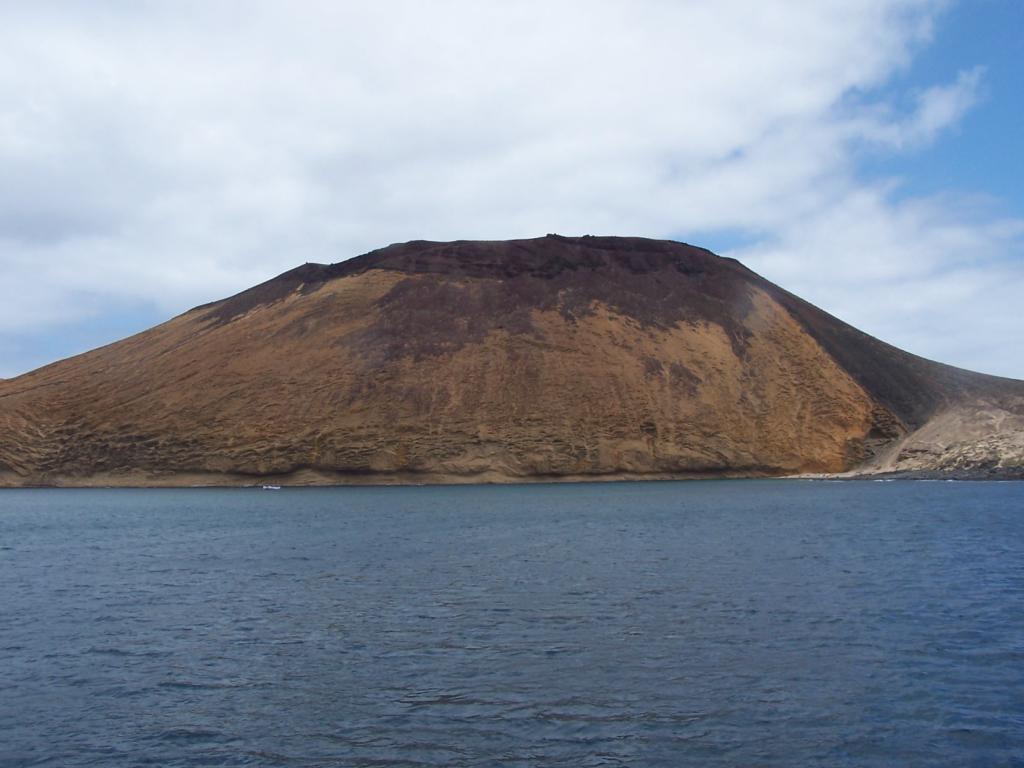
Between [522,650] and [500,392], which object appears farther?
[500,392]

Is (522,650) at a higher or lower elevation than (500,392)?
lower

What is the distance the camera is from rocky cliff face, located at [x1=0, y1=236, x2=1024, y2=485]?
83812mm

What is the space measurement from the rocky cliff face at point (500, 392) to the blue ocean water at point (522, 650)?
146 ft

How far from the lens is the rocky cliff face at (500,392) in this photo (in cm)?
8381

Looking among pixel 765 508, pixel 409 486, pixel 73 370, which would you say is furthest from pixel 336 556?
pixel 73 370

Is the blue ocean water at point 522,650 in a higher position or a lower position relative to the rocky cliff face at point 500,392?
lower

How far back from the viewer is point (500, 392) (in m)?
88.1

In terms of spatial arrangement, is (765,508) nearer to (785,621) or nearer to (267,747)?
(785,621)

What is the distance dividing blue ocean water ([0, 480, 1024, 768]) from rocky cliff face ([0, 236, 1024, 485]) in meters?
44.4

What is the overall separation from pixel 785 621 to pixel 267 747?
12.0 m

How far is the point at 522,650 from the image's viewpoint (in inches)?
724

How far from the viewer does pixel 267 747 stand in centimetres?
1340

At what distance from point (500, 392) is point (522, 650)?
69.9 meters

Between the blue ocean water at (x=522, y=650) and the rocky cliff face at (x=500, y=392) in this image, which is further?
the rocky cliff face at (x=500, y=392)
